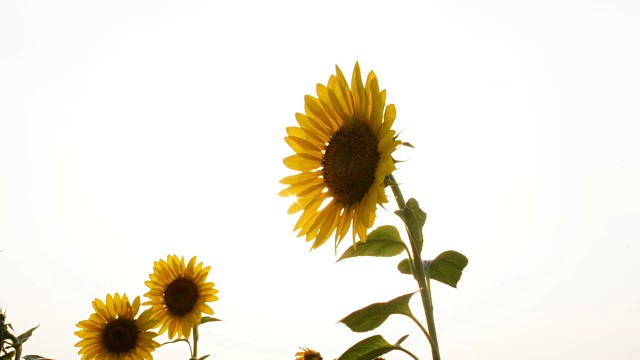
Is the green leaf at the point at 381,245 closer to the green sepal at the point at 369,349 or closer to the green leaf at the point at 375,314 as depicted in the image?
the green leaf at the point at 375,314

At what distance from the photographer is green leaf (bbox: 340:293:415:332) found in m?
2.18

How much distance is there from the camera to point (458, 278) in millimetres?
2275

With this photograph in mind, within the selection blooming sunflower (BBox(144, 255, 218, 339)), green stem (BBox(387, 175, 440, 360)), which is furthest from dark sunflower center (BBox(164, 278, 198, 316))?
green stem (BBox(387, 175, 440, 360))

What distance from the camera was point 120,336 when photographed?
19.3 feet

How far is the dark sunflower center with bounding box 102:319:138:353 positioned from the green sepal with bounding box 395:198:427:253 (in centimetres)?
454

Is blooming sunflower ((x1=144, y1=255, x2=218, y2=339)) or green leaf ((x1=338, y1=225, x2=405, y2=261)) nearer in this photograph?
green leaf ((x1=338, y1=225, x2=405, y2=261))

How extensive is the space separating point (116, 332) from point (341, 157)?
4236mm

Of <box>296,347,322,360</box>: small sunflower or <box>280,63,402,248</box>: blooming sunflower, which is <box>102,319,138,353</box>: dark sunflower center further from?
<box>280,63,402,248</box>: blooming sunflower

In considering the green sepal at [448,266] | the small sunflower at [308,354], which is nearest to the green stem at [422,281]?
the green sepal at [448,266]

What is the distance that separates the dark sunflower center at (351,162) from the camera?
2.41 m

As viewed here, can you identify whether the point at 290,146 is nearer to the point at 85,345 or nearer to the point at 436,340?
the point at 436,340

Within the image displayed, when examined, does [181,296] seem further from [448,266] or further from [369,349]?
[448,266]

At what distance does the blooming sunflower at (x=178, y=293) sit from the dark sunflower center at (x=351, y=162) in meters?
3.64

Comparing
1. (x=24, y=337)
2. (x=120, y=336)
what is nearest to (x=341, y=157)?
(x=24, y=337)
